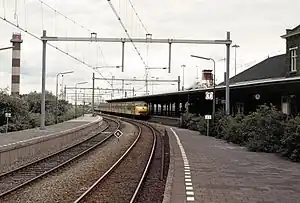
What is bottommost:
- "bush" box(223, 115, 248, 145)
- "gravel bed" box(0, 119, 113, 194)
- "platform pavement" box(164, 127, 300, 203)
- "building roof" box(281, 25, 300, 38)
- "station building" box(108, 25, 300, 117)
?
"gravel bed" box(0, 119, 113, 194)

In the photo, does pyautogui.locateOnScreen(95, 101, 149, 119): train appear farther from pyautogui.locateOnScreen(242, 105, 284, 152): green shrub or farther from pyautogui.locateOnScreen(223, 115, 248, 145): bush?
pyautogui.locateOnScreen(242, 105, 284, 152): green shrub

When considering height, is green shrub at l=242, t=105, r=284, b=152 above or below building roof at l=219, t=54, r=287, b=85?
below

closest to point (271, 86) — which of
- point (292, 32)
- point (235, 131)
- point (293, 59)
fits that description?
point (235, 131)

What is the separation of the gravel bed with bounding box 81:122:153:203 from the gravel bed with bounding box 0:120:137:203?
0.47 m

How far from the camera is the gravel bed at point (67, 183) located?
13.5 meters

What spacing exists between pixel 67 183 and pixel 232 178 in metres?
5.13

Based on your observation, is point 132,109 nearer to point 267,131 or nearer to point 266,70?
point 266,70

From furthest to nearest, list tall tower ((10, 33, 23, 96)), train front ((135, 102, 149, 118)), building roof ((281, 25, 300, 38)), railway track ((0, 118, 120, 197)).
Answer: train front ((135, 102, 149, 118)) → tall tower ((10, 33, 23, 96)) → building roof ((281, 25, 300, 38)) → railway track ((0, 118, 120, 197))

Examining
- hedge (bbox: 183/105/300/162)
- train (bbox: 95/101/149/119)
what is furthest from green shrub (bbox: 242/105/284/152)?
train (bbox: 95/101/149/119)

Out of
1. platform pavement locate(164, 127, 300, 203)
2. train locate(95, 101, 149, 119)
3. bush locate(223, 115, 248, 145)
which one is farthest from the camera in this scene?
train locate(95, 101, 149, 119)

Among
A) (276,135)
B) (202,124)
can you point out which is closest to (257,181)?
(276,135)

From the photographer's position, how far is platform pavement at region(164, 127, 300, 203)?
12.2 meters

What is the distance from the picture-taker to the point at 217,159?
71.5 feet

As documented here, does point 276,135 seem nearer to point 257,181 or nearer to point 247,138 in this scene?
point 247,138
